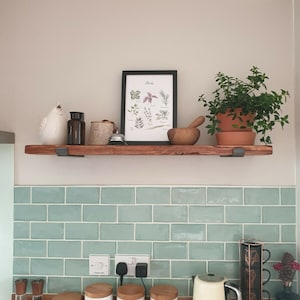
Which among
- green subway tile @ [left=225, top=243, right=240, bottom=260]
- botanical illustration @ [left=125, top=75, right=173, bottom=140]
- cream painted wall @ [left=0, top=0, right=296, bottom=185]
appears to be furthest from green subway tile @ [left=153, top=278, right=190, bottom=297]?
botanical illustration @ [left=125, top=75, right=173, bottom=140]

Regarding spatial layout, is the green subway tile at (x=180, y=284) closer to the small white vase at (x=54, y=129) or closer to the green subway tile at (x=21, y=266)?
the green subway tile at (x=21, y=266)

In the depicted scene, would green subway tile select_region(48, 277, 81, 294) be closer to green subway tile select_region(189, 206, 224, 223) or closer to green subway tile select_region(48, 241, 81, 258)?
green subway tile select_region(48, 241, 81, 258)

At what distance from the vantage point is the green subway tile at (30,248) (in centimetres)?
156

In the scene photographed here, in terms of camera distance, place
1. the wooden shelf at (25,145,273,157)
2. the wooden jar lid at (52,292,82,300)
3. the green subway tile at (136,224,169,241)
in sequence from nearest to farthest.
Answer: the wooden shelf at (25,145,273,157)
the wooden jar lid at (52,292,82,300)
the green subway tile at (136,224,169,241)

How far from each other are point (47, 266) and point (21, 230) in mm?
208

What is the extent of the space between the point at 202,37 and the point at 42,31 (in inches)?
30.1

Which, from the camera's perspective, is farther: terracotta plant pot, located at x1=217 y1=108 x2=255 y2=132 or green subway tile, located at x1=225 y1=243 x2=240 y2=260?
green subway tile, located at x1=225 y1=243 x2=240 y2=260

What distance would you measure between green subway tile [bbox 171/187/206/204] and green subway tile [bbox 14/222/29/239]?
702 millimetres

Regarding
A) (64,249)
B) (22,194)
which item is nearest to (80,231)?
(64,249)

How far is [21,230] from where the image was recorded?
1567 millimetres

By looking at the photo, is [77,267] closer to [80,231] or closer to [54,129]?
[80,231]

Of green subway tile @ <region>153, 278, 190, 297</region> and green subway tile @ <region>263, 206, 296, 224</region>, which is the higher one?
green subway tile @ <region>263, 206, 296, 224</region>

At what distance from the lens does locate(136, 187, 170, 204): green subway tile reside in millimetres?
1542

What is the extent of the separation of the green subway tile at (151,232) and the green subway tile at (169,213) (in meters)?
0.03
